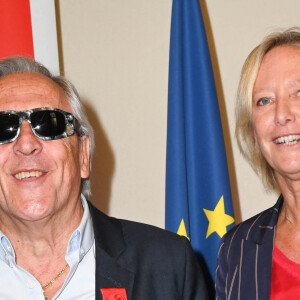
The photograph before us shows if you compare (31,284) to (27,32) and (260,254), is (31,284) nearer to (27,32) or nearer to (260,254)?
(260,254)

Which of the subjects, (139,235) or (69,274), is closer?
(69,274)

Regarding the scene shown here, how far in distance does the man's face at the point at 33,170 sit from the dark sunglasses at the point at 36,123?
21 millimetres

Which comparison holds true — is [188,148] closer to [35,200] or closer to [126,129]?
[126,129]

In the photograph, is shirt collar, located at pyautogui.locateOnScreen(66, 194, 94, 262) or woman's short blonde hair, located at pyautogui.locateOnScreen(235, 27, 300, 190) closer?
shirt collar, located at pyautogui.locateOnScreen(66, 194, 94, 262)

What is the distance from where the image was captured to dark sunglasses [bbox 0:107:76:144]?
2336 millimetres

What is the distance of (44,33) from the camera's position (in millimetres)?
3074

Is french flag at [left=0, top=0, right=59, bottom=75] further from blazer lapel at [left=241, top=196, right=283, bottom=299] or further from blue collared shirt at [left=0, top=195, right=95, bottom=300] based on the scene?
blazer lapel at [left=241, top=196, right=283, bottom=299]

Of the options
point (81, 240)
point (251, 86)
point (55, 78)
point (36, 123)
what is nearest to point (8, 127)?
point (36, 123)

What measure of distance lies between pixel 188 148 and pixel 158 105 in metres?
0.54

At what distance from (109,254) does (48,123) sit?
0.59 metres

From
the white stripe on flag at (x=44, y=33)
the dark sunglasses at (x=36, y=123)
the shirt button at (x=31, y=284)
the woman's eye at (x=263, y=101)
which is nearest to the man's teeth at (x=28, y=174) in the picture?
the dark sunglasses at (x=36, y=123)

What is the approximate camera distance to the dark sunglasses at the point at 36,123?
2.34m

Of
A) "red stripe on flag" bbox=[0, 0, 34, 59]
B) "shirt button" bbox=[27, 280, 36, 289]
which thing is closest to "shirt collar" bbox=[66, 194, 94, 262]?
"shirt button" bbox=[27, 280, 36, 289]

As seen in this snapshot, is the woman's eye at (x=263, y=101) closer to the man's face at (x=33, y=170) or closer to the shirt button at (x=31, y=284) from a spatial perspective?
the man's face at (x=33, y=170)
